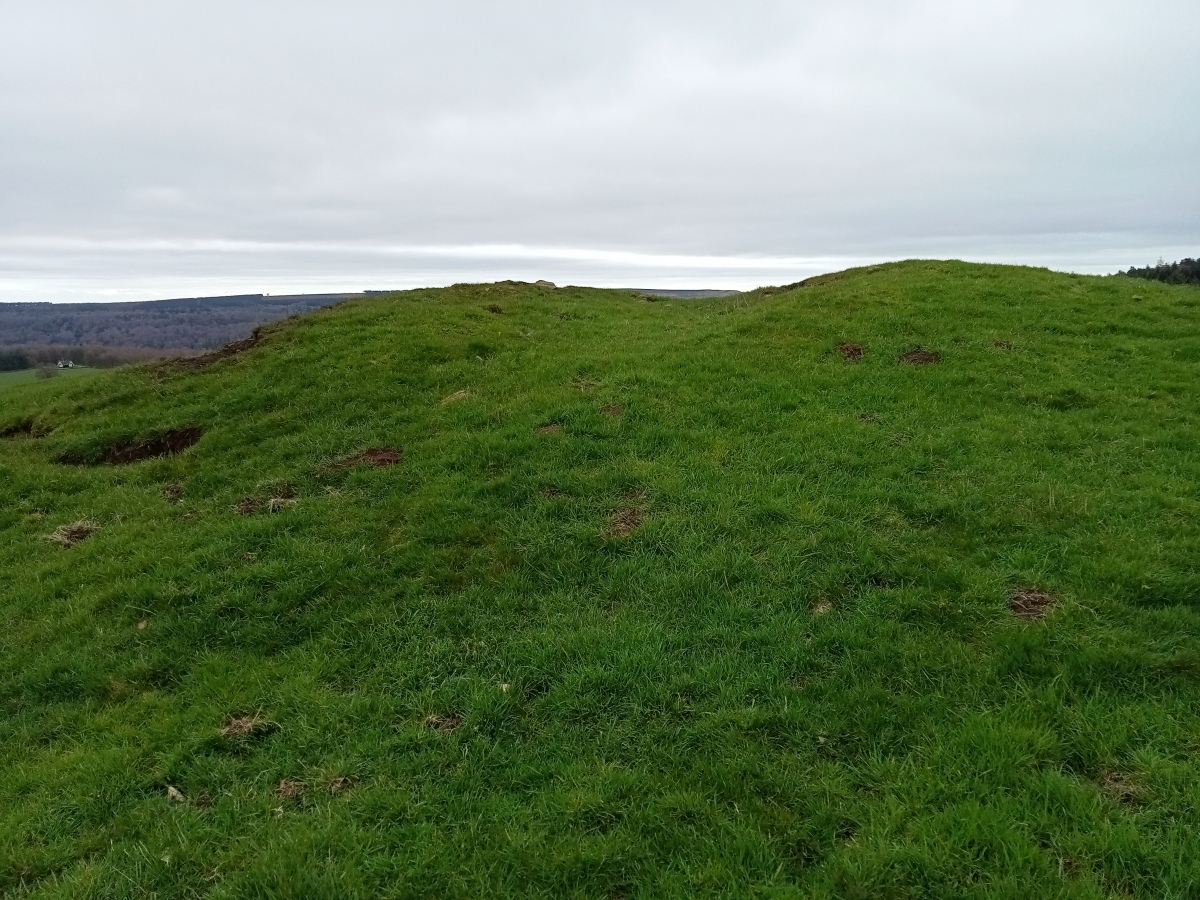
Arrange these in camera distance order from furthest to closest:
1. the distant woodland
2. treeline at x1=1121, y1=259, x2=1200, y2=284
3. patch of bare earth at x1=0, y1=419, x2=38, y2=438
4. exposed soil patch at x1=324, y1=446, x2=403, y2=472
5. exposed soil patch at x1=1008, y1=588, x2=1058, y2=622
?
the distant woodland → treeline at x1=1121, y1=259, x2=1200, y2=284 → patch of bare earth at x1=0, y1=419, x2=38, y2=438 → exposed soil patch at x1=324, y1=446, x2=403, y2=472 → exposed soil patch at x1=1008, y1=588, x2=1058, y2=622

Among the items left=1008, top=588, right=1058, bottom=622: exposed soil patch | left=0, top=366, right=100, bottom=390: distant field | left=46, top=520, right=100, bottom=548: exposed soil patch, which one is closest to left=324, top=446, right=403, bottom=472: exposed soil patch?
left=46, top=520, right=100, bottom=548: exposed soil patch

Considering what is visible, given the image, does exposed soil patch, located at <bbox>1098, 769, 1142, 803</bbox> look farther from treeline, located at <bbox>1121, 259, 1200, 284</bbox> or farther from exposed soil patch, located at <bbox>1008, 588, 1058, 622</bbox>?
treeline, located at <bbox>1121, 259, 1200, 284</bbox>

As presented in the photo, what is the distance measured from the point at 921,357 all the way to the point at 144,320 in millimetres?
177351

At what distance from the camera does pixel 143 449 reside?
1557cm

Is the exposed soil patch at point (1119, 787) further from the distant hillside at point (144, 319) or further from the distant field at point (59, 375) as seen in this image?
the distant hillside at point (144, 319)

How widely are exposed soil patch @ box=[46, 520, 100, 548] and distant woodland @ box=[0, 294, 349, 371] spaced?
104286 mm

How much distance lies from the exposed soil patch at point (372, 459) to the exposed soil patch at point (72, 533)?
145 inches

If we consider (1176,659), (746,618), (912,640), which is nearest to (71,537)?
(746,618)

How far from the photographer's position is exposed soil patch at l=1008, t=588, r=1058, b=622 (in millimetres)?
7281

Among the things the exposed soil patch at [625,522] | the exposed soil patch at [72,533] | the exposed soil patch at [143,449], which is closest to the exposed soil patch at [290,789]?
the exposed soil patch at [625,522]

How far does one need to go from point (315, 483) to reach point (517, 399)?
167 inches

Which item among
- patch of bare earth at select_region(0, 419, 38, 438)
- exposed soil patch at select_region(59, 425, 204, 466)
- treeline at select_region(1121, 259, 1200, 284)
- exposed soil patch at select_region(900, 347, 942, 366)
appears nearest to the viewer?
exposed soil patch at select_region(59, 425, 204, 466)

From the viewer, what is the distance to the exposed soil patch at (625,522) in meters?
9.57

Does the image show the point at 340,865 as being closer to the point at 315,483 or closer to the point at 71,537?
the point at 315,483
